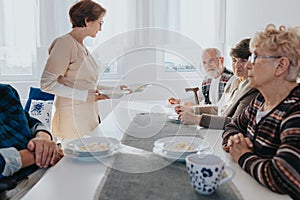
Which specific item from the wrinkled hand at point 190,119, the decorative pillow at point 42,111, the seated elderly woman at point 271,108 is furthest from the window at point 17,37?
the seated elderly woman at point 271,108

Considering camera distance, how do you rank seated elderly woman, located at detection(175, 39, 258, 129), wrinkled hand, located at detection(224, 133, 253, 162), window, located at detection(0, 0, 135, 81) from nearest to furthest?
1. wrinkled hand, located at detection(224, 133, 253, 162)
2. seated elderly woman, located at detection(175, 39, 258, 129)
3. window, located at detection(0, 0, 135, 81)

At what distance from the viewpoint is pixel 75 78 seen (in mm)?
2107

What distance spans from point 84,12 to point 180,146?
1.20m

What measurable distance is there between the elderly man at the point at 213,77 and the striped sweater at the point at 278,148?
108 centimetres

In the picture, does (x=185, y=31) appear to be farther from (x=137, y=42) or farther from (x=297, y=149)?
(x=297, y=149)

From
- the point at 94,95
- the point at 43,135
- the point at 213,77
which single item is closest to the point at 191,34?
the point at 213,77

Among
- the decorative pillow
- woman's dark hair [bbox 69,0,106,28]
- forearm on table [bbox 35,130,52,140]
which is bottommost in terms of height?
the decorative pillow

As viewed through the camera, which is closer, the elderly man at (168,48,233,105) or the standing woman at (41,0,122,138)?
the standing woman at (41,0,122,138)

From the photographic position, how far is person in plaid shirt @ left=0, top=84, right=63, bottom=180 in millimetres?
1204

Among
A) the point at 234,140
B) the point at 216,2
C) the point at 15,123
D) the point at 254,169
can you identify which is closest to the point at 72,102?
the point at 15,123

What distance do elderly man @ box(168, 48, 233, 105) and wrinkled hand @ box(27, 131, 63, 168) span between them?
1.22 metres

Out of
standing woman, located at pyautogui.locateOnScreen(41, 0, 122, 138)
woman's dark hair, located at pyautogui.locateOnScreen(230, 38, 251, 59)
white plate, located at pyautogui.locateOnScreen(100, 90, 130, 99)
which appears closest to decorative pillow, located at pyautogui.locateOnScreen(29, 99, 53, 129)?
standing woman, located at pyautogui.locateOnScreen(41, 0, 122, 138)

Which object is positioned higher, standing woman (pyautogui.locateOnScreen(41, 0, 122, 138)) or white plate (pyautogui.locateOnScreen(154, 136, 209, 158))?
standing woman (pyautogui.locateOnScreen(41, 0, 122, 138))

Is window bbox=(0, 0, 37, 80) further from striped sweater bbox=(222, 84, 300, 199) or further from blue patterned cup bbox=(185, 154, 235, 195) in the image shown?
blue patterned cup bbox=(185, 154, 235, 195)
